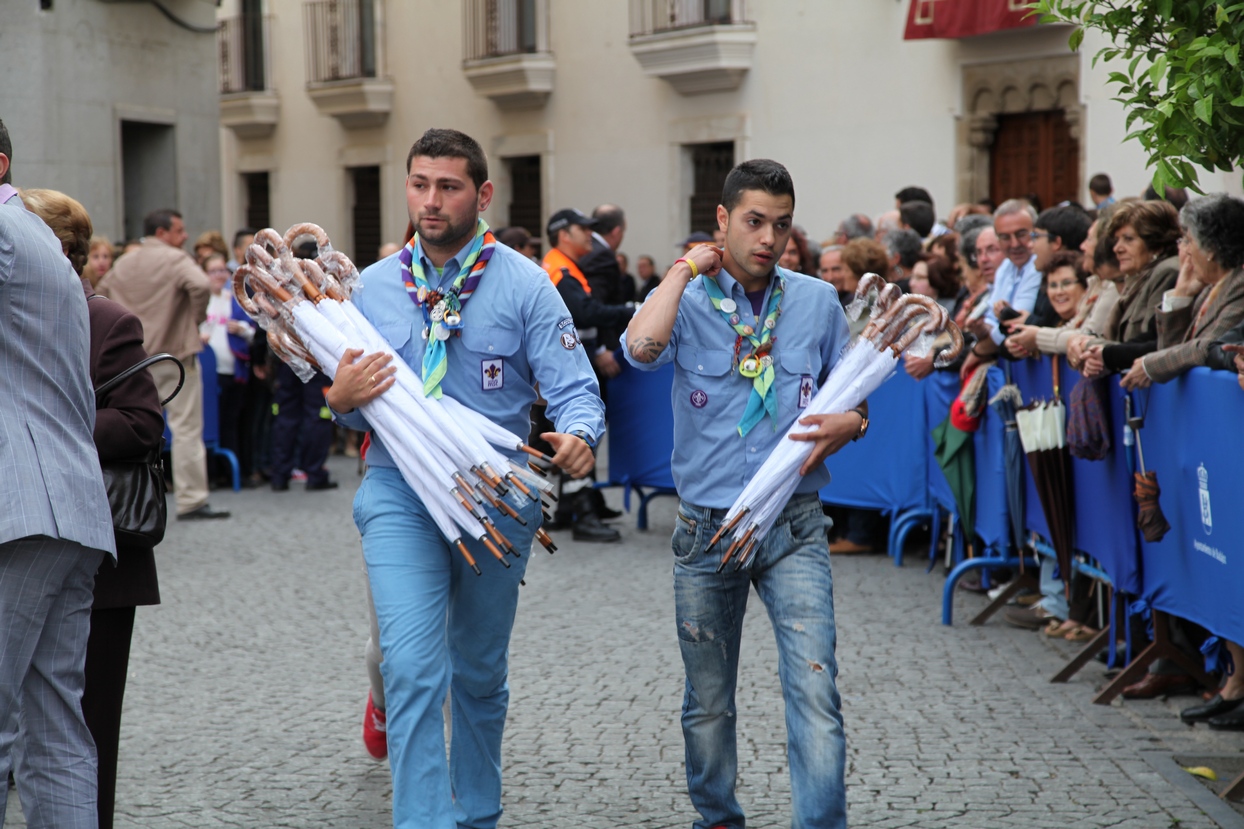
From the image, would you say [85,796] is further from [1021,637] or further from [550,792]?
[1021,637]

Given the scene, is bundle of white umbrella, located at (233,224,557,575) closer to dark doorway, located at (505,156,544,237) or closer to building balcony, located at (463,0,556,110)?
building balcony, located at (463,0,556,110)

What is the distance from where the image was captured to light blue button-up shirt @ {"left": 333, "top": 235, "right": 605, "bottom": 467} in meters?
4.64

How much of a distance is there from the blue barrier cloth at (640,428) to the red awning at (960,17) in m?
9.65

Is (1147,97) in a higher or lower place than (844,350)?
higher

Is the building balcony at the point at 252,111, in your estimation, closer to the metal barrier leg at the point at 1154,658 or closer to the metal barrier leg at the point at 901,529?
the metal barrier leg at the point at 901,529

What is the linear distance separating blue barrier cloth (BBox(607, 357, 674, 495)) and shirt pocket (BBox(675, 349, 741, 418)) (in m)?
6.31

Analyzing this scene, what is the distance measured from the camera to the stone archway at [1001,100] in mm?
19469

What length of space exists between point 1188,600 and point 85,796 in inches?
164

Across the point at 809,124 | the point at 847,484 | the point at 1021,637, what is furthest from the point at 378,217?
the point at 1021,637

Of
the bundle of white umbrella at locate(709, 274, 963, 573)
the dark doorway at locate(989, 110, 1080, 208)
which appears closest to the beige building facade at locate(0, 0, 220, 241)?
the dark doorway at locate(989, 110, 1080, 208)

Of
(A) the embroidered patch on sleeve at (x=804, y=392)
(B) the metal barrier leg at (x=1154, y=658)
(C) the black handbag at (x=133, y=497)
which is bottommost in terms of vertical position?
(B) the metal barrier leg at (x=1154, y=658)

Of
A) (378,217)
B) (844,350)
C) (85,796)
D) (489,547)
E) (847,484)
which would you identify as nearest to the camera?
(85,796)

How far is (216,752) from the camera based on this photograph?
6.09 meters

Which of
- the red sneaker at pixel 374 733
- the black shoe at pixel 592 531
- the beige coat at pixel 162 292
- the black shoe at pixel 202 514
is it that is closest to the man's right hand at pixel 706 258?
the red sneaker at pixel 374 733
